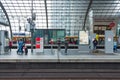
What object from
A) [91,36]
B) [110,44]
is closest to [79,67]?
[110,44]

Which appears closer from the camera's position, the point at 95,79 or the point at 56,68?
the point at 95,79

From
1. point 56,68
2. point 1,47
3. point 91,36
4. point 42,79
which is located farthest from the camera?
point 91,36

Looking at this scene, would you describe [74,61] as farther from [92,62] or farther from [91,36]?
[91,36]

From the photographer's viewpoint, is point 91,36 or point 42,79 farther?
point 91,36

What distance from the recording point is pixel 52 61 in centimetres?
2194

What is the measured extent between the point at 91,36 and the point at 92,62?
1364cm

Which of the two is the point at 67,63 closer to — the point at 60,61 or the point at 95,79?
the point at 60,61

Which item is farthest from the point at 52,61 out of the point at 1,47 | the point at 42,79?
the point at 1,47

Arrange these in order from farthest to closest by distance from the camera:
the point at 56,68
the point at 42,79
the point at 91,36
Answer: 1. the point at 91,36
2. the point at 56,68
3. the point at 42,79

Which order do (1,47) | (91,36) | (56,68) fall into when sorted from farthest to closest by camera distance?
(91,36) → (1,47) → (56,68)

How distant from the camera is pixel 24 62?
21.8 meters

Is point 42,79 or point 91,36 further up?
point 91,36

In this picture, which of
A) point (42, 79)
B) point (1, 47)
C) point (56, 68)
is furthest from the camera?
point (1, 47)

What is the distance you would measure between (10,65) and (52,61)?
3002 mm
